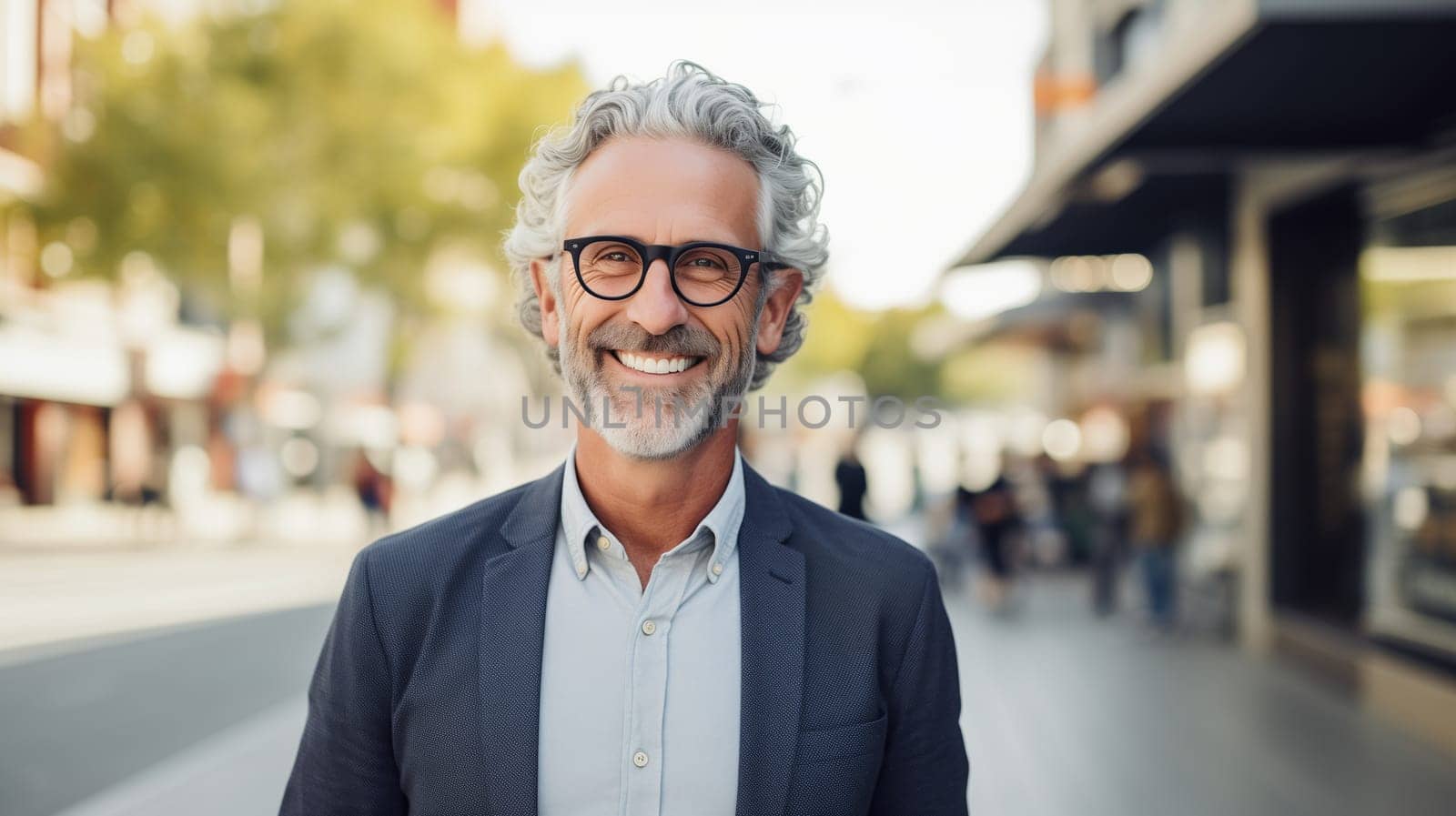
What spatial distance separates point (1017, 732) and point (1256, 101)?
408 centimetres

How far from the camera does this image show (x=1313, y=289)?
11039mm

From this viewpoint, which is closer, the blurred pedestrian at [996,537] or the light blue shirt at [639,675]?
the light blue shirt at [639,675]

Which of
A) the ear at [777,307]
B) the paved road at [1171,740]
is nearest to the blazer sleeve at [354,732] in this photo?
the ear at [777,307]

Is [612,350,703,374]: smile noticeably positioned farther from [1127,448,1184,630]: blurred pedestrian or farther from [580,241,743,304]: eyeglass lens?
[1127,448,1184,630]: blurred pedestrian

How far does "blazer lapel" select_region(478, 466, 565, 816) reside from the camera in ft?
6.03

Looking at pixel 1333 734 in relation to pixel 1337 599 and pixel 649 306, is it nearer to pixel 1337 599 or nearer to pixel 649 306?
pixel 1337 599

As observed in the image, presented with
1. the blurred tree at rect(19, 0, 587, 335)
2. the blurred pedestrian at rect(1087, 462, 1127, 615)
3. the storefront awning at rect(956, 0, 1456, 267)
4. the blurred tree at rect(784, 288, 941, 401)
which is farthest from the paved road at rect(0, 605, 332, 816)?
the blurred tree at rect(784, 288, 941, 401)

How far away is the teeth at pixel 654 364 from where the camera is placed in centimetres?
195

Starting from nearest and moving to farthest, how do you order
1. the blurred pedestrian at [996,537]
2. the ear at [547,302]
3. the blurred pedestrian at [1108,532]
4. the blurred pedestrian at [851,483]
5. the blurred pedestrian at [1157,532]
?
the ear at [547,302]
the blurred pedestrian at [851,483]
the blurred pedestrian at [1157,532]
the blurred pedestrian at [1108,532]
the blurred pedestrian at [996,537]

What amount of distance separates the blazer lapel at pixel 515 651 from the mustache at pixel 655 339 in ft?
0.97

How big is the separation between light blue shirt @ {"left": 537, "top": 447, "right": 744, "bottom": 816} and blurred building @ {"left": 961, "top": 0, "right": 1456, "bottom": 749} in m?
4.99

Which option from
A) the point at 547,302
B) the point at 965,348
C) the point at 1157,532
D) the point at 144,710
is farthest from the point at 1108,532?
the point at 965,348

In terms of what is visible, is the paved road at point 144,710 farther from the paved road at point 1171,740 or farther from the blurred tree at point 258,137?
the blurred tree at point 258,137

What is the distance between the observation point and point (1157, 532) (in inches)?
477
